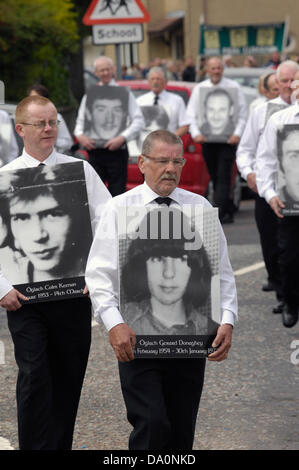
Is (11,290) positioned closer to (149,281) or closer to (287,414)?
(149,281)

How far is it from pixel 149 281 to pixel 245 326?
4.09 m

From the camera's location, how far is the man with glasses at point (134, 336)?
454 centimetres

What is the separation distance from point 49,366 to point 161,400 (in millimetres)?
850

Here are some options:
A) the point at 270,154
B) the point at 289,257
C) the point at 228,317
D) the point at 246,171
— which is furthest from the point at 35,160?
the point at 246,171

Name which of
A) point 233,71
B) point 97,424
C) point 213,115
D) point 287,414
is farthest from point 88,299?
point 233,71

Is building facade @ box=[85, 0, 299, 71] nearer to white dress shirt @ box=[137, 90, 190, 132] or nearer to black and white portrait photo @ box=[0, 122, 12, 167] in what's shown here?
white dress shirt @ box=[137, 90, 190, 132]

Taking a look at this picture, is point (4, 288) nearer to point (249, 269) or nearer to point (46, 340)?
point (46, 340)

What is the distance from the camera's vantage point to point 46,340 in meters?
5.18

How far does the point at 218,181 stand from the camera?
527 inches

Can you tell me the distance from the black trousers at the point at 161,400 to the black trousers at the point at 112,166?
6927mm

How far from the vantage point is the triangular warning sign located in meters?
13.5

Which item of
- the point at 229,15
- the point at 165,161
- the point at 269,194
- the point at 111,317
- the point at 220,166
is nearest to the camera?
the point at 111,317

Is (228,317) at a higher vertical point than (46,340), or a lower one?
higher

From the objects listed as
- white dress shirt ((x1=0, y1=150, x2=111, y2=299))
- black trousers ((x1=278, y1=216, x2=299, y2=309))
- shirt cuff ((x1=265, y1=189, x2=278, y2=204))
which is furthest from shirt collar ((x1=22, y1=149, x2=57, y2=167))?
black trousers ((x1=278, y1=216, x2=299, y2=309))
